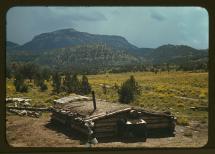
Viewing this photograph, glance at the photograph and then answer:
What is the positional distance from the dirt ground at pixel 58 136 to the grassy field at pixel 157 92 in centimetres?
12

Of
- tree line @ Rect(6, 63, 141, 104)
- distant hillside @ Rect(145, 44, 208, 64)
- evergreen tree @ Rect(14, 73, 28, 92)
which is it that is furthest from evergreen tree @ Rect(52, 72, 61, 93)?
distant hillside @ Rect(145, 44, 208, 64)

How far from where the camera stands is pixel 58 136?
347 centimetres

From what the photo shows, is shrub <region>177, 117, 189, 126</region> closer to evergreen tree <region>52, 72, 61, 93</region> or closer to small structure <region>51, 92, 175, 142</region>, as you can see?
small structure <region>51, 92, 175, 142</region>

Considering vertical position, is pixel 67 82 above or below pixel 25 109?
above

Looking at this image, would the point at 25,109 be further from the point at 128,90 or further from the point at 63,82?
the point at 128,90

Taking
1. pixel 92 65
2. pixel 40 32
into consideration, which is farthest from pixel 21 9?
pixel 92 65

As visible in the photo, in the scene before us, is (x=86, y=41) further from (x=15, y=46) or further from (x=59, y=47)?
(x=15, y=46)

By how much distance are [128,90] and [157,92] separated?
0.28 meters

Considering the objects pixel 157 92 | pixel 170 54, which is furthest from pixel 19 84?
pixel 170 54

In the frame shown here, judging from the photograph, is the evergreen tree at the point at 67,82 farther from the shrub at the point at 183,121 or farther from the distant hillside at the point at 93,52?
the shrub at the point at 183,121

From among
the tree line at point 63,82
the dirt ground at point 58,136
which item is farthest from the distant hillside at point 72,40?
the dirt ground at point 58,136

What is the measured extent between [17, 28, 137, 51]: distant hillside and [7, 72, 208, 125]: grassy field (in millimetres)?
283

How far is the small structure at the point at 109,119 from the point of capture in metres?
3.53

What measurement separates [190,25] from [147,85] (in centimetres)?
64
